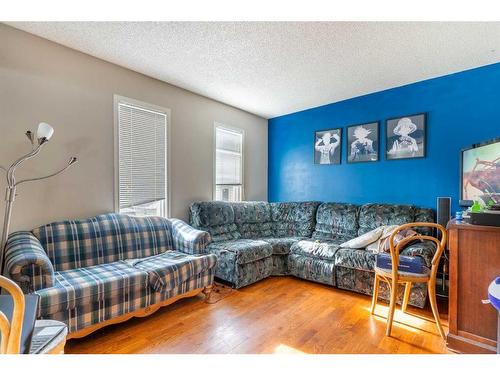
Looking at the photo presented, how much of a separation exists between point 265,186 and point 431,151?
8.76 ft

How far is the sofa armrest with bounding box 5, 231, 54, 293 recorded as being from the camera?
1.57 m

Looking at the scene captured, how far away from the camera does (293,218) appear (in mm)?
3867

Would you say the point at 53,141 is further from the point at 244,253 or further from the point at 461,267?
the point at 461,267

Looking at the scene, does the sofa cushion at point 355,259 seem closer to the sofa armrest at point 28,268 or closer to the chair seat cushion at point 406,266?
the chair seat cushion at point 406,266

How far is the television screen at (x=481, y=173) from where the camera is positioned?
7.27 feet

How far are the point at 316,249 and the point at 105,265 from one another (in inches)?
90.7

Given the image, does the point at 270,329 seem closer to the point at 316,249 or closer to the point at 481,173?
the point at 316,249

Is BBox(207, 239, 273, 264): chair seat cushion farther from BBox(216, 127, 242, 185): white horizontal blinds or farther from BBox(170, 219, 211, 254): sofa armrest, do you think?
BBox(216, 127, 242, 185): white horizontal blinds


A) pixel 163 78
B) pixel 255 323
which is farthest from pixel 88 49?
pixel 255 323

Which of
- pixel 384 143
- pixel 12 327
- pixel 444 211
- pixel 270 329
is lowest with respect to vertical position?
pixel 270 329

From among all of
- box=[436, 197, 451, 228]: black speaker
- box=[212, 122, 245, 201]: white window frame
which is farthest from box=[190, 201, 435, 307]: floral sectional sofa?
box=[212, 122, 245, 201]: white window frame

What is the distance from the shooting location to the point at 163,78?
3.00 meters

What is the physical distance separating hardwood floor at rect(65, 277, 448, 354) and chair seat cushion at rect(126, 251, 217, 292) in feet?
1.08

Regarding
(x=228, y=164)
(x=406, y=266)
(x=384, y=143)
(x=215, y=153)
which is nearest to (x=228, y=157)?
(x=228, y=164)
